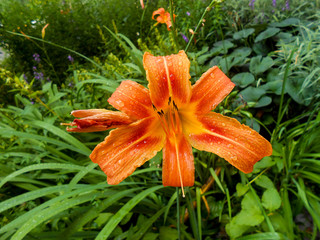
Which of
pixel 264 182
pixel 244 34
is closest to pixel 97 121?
pixel 264 182

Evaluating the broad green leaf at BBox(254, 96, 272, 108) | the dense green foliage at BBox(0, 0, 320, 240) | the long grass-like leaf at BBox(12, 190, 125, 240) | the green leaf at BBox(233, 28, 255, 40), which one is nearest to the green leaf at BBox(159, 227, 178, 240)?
the dense green foliage at BBox(0, 0, 320, 240)

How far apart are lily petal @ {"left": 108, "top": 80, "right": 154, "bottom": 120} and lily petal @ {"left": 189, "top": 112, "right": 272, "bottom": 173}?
0.21m

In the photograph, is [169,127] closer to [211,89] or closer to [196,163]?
[211,89]

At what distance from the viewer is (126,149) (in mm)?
718

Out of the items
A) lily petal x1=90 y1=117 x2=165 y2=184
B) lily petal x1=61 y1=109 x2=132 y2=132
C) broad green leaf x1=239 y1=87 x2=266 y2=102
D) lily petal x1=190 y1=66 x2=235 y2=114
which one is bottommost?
broad green leaf x1=239 y1=87 x2=266 y2=102

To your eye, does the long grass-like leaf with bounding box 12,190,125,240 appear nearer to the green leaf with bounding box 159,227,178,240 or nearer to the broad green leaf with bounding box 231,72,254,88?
the green leaf with bounding box 159,227,178,240

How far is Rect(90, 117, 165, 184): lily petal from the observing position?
26.7 inches

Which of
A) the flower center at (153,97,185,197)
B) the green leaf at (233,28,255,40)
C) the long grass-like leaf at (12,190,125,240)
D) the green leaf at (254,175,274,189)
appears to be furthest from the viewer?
the green leaf at (233,28,255,40)

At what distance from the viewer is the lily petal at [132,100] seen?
71 cm

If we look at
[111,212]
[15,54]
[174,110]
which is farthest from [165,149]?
[15,54]

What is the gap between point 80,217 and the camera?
43.6 inches

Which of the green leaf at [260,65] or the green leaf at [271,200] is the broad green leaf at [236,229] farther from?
the green leaf at [260,65]

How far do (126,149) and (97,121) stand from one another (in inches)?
5.6

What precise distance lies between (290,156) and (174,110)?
979mm
